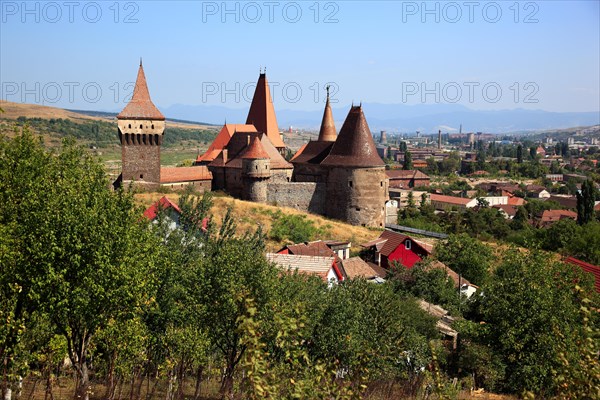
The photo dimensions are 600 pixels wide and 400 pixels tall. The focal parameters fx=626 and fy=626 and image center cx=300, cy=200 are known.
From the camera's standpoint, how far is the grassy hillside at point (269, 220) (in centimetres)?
3678

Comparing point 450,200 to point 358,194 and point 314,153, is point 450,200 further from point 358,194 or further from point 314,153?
point 358,194

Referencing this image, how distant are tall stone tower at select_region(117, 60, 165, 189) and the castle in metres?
0.06

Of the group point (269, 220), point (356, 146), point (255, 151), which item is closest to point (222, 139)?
point (255, 151)

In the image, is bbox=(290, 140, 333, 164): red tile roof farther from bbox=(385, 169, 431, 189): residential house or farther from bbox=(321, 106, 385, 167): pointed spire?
bbox=(385, 169, 431, 189): residential house

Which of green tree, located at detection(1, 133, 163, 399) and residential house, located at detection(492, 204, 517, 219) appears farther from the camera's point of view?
residential house, located at detection(492, 204, 517, 219)

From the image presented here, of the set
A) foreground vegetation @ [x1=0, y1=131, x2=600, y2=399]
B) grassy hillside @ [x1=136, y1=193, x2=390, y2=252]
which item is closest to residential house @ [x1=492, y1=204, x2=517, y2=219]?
grassy hillside @ [x1=136, y1=193, x2=390, y2=252]

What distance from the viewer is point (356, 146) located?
42.5 m

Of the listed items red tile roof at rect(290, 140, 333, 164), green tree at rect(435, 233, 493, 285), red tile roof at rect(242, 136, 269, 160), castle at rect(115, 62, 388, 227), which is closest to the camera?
green tree at rect(435, 233, 493, 285)

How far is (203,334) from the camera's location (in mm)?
13859

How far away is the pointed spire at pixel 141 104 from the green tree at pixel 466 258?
18.9m

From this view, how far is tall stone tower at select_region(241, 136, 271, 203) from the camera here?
1612 inches

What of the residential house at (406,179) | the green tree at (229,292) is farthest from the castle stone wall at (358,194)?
the residential house at (406,179)

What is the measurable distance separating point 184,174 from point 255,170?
4.76m

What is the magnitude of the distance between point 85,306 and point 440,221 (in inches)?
2031
